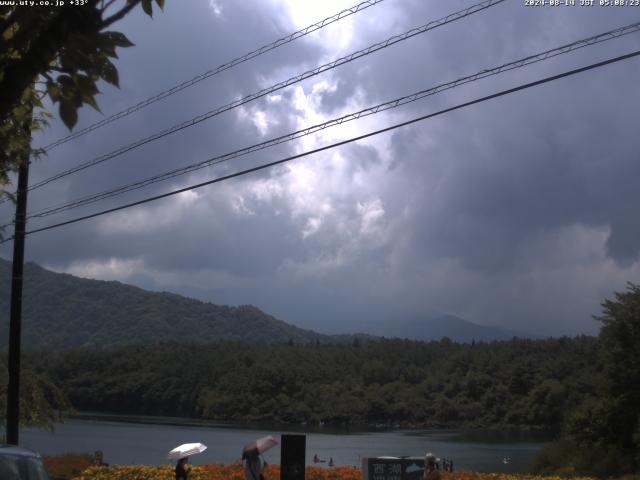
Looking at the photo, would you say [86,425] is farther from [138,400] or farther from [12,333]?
[12,333]

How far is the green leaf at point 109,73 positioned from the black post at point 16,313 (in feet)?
47.9

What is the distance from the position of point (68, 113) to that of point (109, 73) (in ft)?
1.12

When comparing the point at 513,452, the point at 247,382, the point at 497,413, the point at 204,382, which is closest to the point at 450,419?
the point at 497,413

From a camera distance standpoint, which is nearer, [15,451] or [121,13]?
[121,13]

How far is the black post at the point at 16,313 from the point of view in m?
18.5

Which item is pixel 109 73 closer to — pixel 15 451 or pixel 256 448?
pixel 15 451

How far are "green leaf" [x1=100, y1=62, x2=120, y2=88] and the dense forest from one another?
7958 cm

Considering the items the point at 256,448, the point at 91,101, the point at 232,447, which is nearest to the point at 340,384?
the point at 232,447

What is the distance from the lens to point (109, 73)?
502 cm

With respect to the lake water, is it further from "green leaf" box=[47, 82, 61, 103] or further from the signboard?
"green leaf" box=[47, 82, 61, 103]

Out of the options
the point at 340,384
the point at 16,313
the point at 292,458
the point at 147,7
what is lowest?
the point at 292,458

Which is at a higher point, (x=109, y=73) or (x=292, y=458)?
(x=109, y=73)

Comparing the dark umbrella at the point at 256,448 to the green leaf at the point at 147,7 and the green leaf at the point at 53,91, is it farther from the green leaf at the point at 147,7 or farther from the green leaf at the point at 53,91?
the green leaf at the point at 147,7

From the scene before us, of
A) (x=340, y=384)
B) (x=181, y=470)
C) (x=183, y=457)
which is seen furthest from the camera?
(x=340, y=384)
